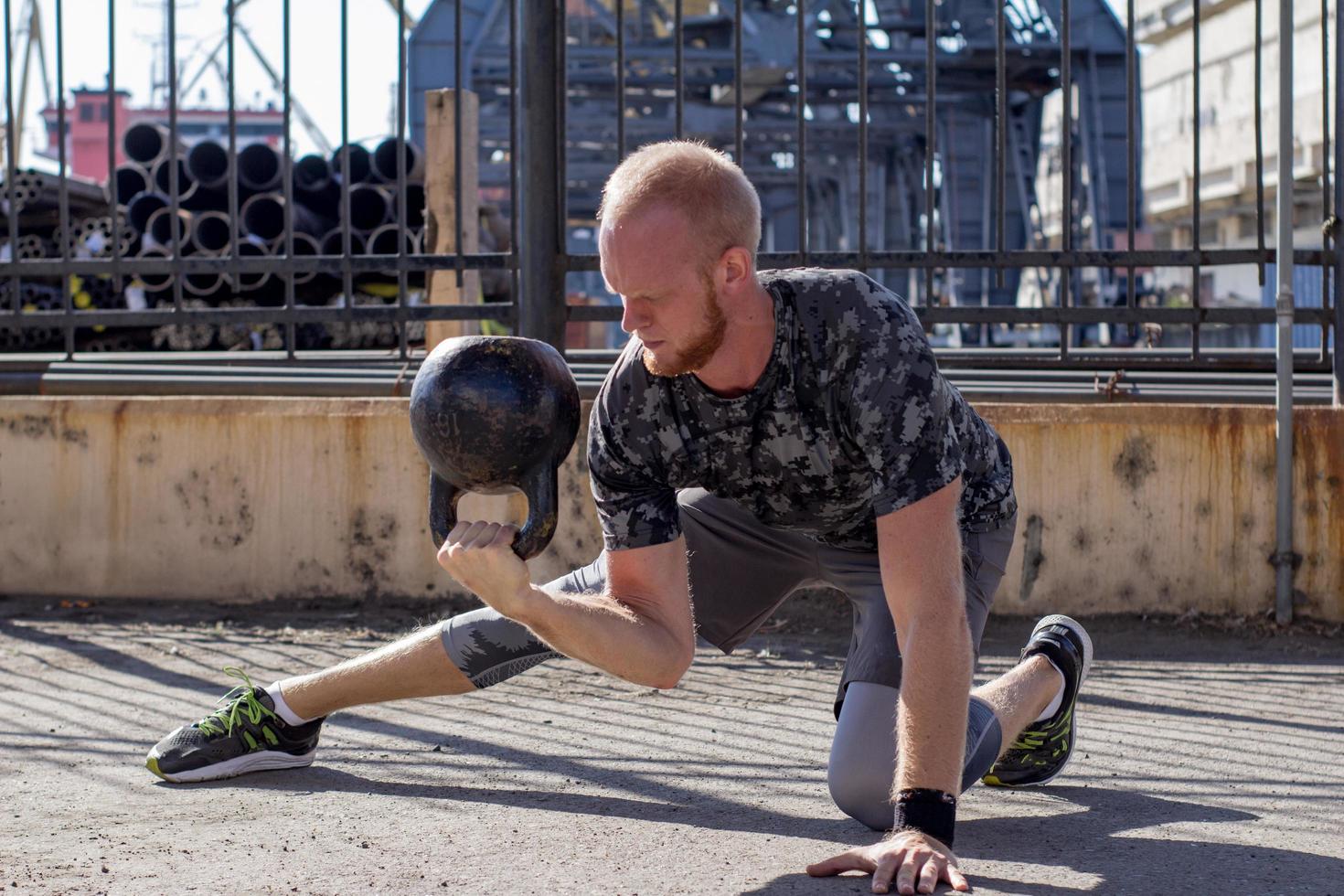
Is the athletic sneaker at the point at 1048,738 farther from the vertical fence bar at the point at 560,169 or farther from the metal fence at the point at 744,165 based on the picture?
the vertical fence bar at the point at 560,169

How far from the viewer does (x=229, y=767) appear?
3.38m

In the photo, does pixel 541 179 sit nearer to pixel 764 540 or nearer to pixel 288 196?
pixel 288 196

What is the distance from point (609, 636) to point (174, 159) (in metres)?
3.47

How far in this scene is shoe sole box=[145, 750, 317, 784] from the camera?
3.37 meters

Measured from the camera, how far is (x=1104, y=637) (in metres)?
4.96

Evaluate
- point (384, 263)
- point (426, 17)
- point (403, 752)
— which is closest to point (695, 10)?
point (426, 17)

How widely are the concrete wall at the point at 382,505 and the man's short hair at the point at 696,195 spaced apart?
2425 millimetres

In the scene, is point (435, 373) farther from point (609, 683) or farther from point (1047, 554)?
point (1047, 554)

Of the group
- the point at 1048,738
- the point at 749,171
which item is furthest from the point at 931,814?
the point at 749,171

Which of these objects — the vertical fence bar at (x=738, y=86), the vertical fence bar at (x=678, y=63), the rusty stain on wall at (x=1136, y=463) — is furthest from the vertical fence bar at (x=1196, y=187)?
the vertical fence bar at (x=678, y=63)

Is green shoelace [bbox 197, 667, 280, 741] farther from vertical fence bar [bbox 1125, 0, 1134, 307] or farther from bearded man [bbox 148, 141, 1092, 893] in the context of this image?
vertical fence bar [bbox 1125, 0, 1134, 307]

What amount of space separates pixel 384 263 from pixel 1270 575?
130 inches

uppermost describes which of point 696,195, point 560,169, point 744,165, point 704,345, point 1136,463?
point 744,165

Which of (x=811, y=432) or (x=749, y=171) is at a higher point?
(x=749, y=171)
